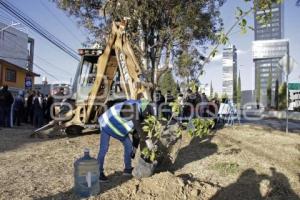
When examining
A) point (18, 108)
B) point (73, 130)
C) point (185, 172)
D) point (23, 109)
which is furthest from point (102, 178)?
point (23, 109)

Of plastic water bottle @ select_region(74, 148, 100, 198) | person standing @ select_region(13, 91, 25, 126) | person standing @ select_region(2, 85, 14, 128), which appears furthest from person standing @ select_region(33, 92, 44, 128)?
plastic water bottle @ select_region(74, 148, 100, 198)

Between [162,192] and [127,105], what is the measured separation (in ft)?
5.20

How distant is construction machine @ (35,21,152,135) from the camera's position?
13.6 m

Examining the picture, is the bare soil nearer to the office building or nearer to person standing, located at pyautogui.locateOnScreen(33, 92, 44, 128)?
person standing, located at pyautogui.locateOnScreen(33, 92, 44, 128)

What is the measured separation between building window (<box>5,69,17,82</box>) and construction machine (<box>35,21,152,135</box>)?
2364cm

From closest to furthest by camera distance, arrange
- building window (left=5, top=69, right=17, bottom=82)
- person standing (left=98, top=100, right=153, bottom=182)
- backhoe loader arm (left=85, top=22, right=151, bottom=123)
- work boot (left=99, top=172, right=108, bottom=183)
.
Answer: person standing (left=98, top=100, right=153, bottom=182)
work boot (left=99, top=172, right=108, bottom=183)
backhoe loader arm (left=85, top=22, right=151, bottom=123)
building window (left=5, top=69, right=17, bottom=82)

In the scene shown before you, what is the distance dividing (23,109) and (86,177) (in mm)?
15700

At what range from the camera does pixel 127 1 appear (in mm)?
16906

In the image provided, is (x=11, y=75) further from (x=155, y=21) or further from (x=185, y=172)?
(x=185, y=172)

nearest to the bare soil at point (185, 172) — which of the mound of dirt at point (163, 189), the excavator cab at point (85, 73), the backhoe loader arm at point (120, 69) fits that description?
the mound of dirt at point (163, 189)

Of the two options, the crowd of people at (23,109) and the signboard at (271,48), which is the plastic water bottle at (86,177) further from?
the signboard at (271,48)

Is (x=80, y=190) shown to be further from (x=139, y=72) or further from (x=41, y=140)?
(x=41, y=140)

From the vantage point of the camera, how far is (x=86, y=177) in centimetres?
692

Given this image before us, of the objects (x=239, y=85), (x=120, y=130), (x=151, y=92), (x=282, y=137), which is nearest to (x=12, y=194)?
(x=120, y=130)
